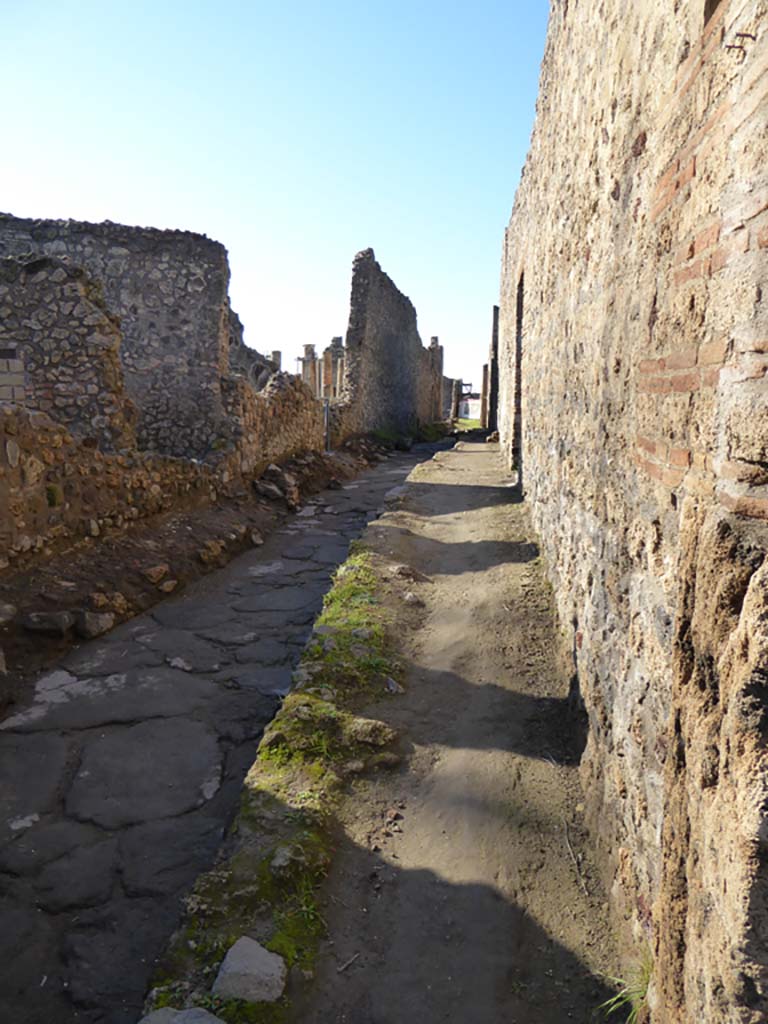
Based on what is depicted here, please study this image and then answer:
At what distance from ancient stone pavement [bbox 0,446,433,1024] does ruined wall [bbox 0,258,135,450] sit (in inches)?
98.8

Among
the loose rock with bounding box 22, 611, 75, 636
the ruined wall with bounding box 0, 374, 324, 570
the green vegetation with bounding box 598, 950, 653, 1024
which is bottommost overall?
the green vegetation with bounding box 598, 950, 653, 1024

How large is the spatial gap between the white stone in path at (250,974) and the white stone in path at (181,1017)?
9 centimetres

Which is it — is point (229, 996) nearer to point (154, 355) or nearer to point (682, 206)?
point (682, 206)

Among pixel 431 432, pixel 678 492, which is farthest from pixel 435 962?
pixel 431 432

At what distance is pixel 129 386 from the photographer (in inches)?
348

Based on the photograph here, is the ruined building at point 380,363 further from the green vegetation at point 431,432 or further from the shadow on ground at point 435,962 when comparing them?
the shadow on ground at point 435,962

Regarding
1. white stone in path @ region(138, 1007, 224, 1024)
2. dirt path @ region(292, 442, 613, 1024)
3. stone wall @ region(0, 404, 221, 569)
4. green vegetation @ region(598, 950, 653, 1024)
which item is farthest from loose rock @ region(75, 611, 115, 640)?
green vegetation @ region(598, 950, 653, 1024)

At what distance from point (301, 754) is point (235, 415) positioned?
6551 millimetres

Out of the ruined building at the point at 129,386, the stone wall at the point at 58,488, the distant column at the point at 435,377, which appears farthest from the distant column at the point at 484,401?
the stone wall at the point at 58,488

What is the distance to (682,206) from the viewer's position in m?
1.67

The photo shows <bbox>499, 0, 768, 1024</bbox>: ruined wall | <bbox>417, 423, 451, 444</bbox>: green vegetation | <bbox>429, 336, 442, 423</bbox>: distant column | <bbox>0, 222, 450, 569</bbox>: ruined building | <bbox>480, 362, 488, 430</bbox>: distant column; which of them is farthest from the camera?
<bbox>429, 336, 442, 423</bbox>: distant column

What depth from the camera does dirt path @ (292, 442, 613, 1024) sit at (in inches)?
66.9

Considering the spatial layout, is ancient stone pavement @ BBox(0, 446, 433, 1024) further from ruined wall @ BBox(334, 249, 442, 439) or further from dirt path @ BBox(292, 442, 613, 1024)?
ruined wall @ BBox(334, 249, 442, 439)

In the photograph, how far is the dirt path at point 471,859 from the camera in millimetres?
1700
